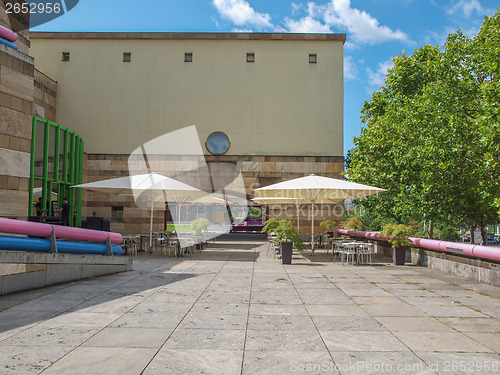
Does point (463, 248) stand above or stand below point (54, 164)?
below

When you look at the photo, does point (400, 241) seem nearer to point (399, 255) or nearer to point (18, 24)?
point (399, 255)

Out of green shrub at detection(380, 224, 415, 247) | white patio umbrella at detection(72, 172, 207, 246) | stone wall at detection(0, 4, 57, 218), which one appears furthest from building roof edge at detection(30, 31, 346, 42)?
stone wall at detection(0, 4, 57, 218)

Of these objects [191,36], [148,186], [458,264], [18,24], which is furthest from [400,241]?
[191,36]

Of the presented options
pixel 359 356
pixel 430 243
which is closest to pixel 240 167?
pixel 430 243

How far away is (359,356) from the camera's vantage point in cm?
428

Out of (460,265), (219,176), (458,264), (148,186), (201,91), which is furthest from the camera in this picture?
(201,91)

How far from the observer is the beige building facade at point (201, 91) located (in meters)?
26.2

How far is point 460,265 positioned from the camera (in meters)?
10.6

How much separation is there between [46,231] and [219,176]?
59.9 feet

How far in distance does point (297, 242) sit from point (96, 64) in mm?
20561

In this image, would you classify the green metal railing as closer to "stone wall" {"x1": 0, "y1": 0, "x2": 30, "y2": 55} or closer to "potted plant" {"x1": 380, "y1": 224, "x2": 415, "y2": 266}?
"stone wall" {"x1": 0, "y1": 0, "x2": 30, "y2": 55}

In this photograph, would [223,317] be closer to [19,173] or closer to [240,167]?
[19,173]

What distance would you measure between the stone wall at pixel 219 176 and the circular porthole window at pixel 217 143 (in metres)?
0.41

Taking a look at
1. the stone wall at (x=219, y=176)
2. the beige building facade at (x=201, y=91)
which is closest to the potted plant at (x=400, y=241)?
the stone wall at (x=219, y=176)
